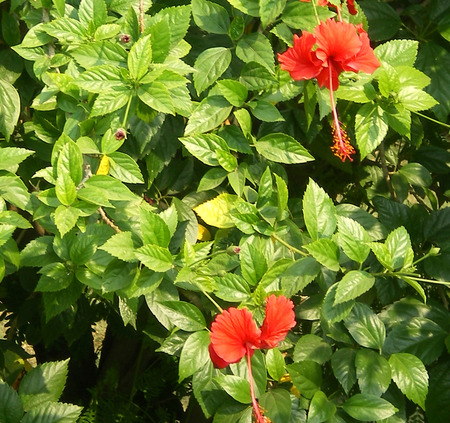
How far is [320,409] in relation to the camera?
120 centimetres

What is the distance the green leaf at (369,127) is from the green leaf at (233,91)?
21cm

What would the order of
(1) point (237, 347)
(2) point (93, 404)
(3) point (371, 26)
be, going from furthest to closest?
(2) point (93, 404) < (3) point (371, 26) < (1) point (237, 347)

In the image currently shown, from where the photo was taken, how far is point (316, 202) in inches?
48.0

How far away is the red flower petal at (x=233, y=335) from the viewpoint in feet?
3.59

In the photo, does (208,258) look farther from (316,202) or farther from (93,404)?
(93,404)

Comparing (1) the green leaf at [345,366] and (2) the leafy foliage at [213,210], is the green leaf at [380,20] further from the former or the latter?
(1) the green leaf at [345,366]

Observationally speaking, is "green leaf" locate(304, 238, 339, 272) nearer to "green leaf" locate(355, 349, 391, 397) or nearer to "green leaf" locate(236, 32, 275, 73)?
"green leaf" locate(355, 349, 391, 397)

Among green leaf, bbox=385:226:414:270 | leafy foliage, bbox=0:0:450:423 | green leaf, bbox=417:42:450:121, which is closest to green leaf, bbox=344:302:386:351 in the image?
leafy foliage, bbox=0:0:450:423

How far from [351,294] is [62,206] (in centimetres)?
46

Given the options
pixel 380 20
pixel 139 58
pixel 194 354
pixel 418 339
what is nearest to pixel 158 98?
pixel 139 58

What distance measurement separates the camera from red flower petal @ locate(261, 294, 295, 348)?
1084 millimetres

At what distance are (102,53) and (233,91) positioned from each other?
0.78 feet

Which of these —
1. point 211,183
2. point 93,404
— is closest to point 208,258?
point 211,183

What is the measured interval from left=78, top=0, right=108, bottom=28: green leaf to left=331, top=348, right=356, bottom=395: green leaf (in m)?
0.70
